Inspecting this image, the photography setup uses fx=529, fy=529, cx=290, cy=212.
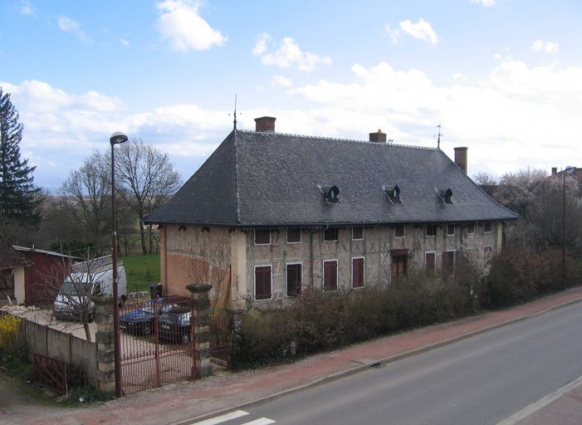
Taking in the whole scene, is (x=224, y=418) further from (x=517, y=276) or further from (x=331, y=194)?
(x=517, y=276)

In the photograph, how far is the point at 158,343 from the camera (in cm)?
1413

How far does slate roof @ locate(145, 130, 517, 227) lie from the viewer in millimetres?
23328

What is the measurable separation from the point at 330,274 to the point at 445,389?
11881mm

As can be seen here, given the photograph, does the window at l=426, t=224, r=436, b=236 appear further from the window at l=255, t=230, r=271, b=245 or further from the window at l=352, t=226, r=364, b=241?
the window at l=255, t=230, r=271, b=245

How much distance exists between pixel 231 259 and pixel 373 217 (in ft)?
26.1

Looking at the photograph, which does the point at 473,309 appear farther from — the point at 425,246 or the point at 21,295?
the point at 21,295

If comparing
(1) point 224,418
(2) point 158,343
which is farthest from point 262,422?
(2) point 158,343

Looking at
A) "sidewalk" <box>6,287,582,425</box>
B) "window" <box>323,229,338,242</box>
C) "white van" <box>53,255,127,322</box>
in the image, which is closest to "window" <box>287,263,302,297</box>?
"window" <box>323,229,338,242</box>

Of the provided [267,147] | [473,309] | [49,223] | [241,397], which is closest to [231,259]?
[267,147]

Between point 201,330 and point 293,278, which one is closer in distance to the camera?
point 201,330

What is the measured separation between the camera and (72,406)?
1273cm

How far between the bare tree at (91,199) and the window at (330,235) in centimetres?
3173

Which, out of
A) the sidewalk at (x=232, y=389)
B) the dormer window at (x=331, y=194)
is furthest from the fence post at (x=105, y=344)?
the dormer window at (x=331, y=194)

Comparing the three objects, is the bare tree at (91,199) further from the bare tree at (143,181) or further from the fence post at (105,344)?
the fence post at (105,344)
